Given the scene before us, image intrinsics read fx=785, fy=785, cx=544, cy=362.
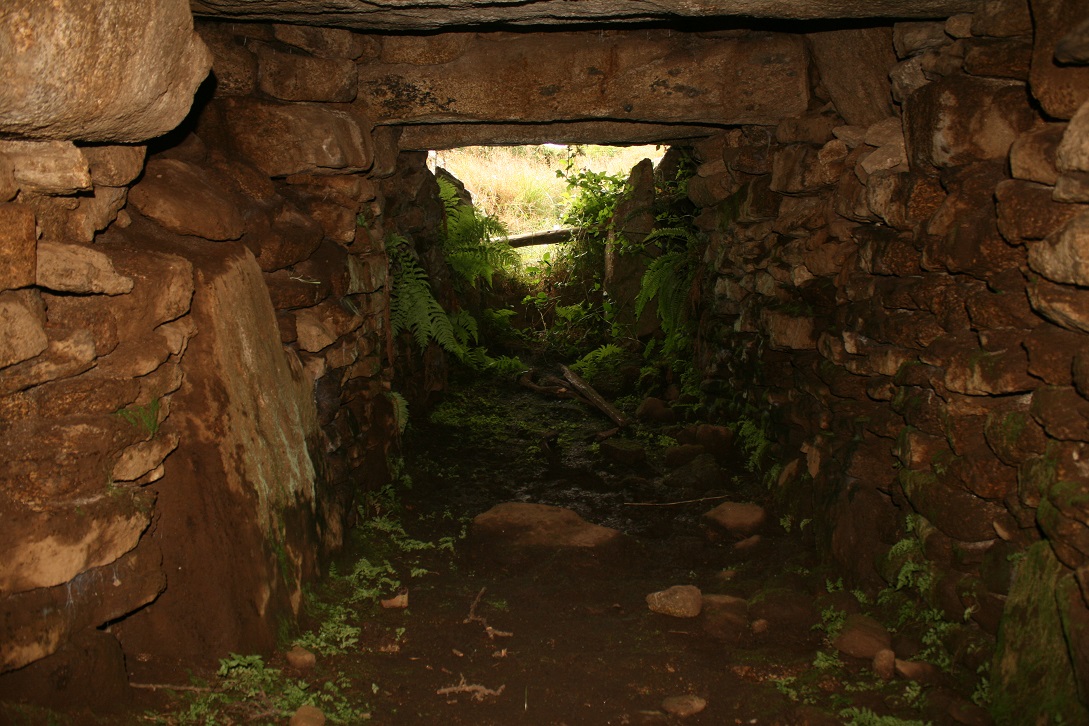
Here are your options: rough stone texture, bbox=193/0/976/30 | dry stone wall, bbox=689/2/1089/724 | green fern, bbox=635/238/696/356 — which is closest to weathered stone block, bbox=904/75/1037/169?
dry stone wall, bbox=689/2/1089/724

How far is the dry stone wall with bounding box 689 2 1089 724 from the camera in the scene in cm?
235

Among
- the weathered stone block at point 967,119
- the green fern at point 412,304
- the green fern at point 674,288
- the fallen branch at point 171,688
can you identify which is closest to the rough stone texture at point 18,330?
the fallen branch at point 171,688

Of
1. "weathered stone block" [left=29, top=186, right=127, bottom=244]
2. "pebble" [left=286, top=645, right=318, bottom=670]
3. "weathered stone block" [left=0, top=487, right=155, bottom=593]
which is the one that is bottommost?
"pebble" [left=286, top=645, right=318, bottom=670]

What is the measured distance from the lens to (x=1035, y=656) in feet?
8.09

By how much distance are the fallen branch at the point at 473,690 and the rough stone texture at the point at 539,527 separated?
4.30 feet

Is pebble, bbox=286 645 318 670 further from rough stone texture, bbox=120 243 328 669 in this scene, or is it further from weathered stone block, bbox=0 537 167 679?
weathered stone block, bbox=0 537 167 679

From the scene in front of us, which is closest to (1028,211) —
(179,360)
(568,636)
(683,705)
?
(683,705)

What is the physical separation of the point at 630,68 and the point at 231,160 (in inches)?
82.6

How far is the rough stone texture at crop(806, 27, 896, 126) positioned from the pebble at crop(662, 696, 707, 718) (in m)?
2.80

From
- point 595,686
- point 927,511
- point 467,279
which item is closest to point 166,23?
point 595,686

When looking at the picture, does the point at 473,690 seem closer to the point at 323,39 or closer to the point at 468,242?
the point at 323,39

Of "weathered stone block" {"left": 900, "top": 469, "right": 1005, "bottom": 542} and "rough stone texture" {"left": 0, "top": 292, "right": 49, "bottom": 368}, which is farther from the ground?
"rough stone texture" {"left": 0, "top": 292, "right": 49, "bottom": 368}

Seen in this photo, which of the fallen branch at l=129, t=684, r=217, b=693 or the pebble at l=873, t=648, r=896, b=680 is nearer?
the fallen branch at l=129, t=684, r=217, b=693

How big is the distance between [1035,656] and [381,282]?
146 inches
